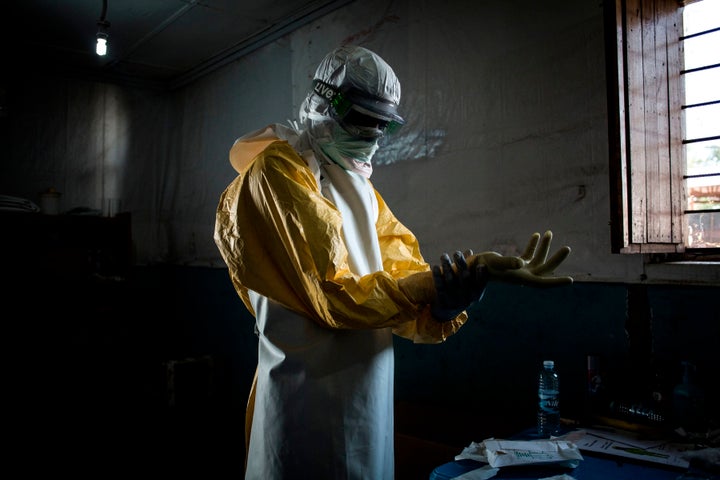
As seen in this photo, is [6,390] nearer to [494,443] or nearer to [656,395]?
[494,443]

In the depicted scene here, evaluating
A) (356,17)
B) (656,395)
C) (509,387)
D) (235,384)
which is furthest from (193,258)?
(656,395)

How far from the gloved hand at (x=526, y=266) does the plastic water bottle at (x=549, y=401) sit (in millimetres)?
696

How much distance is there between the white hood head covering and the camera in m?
1.28

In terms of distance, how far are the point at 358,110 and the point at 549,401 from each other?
1130mm

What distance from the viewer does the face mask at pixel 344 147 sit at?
4.35 feet

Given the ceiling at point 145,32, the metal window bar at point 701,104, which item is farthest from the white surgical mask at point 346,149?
the ceiling at point 145,32

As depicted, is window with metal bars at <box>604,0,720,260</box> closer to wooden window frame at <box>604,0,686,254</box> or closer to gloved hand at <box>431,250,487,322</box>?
wooden window frame at <box>604,0,686,254</box>

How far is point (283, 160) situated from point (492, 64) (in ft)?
4.12

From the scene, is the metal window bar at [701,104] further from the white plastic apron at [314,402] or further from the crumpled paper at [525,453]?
the white plastic apron at [314,402]

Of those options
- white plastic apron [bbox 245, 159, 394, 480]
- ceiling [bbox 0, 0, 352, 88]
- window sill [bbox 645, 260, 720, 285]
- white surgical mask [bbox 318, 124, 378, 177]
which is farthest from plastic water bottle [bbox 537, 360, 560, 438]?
ceiling [bbox 0, 0, 352, 88]

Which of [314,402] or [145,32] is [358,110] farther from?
[145,32]

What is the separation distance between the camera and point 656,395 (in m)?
1.52

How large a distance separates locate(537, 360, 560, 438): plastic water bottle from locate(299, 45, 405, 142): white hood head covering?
101cm

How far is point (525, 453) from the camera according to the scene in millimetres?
1272
